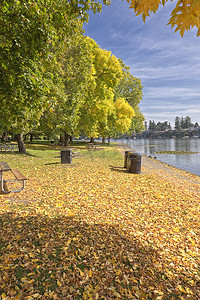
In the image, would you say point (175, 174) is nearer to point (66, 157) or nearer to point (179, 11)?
point (66, 157)

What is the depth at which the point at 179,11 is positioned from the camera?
2744 millimetres

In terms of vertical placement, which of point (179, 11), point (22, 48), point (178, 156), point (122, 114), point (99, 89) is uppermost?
point (99, 89)

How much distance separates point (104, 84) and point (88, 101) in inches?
205

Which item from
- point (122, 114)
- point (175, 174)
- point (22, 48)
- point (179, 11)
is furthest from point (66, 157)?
point (122, 114)

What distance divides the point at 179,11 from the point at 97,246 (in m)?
4.60

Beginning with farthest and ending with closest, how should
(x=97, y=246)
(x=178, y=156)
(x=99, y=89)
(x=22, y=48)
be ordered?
(x=178, y=156), (x=99, y=89), (x=22, y=48), (x=97, y=246)

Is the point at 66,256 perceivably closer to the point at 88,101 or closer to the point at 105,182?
the point at 105,182

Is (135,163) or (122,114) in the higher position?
(122,114)

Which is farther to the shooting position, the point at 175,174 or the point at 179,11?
the point at 175,174

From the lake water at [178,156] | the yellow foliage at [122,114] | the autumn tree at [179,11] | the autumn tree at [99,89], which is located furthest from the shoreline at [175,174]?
the yellow foliage at [122,114]

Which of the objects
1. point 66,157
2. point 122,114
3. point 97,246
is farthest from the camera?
point 122,114

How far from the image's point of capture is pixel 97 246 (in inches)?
152

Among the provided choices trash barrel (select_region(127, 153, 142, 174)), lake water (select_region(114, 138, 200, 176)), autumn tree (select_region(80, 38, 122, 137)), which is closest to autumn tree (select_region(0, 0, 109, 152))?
trash barrel (select_region(127, 153, 142, 174))

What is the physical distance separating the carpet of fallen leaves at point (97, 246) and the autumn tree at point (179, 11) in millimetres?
4195
